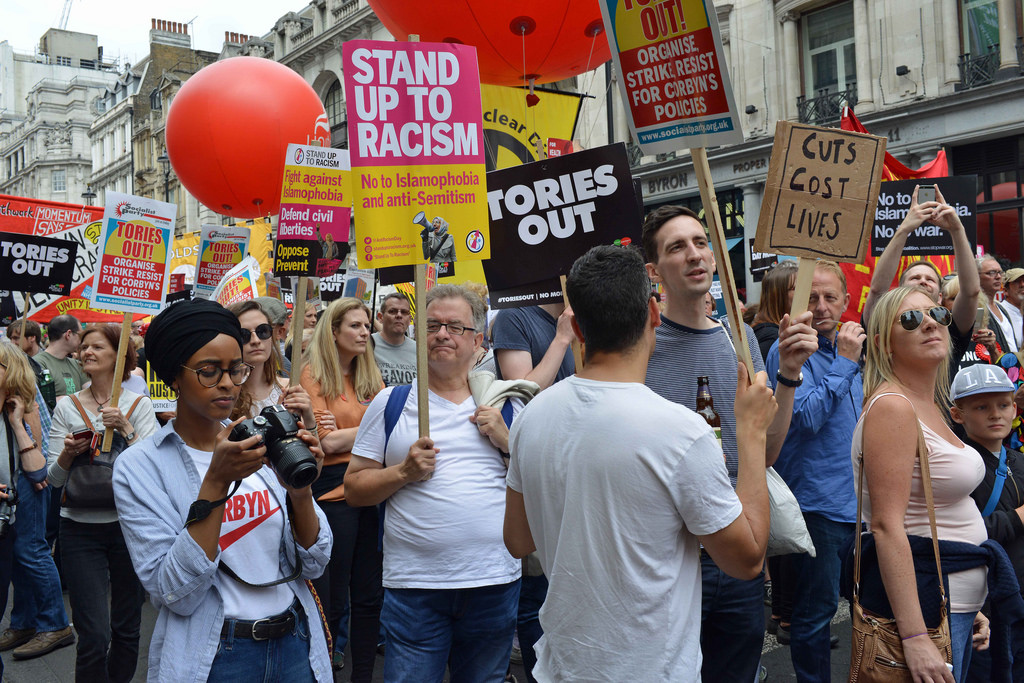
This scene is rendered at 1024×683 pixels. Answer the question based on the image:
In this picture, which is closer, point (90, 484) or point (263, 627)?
point (263, 627)

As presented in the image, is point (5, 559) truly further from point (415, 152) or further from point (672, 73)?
point (672, 73)

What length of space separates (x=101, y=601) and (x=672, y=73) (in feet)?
11.9

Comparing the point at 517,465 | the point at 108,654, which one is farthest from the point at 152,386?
the point at 517,465

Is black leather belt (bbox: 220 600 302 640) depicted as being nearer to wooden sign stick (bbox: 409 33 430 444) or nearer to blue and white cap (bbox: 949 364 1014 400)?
wooden sign stick (bbox: 409 33 430 444)

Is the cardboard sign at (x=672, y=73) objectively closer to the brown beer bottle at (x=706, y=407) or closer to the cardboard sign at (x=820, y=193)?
the cardboard sign at (x=820, y=193)

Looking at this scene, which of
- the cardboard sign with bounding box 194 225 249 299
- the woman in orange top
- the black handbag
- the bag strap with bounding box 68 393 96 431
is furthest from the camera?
the cardboard sign with bounding box 194 225 249 299

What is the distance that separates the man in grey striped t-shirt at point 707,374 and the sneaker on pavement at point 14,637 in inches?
196

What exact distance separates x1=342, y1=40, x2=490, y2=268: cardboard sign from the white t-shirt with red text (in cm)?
139

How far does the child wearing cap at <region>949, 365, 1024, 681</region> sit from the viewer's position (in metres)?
3.31

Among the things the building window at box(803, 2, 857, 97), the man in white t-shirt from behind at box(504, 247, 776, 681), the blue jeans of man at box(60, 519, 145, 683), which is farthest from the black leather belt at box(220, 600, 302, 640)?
the building window at box(803, 2, 857, 97)

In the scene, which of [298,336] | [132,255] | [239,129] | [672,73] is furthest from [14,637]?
[672,73]

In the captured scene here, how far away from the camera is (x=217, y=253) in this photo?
372 inches

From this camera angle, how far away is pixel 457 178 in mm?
3877

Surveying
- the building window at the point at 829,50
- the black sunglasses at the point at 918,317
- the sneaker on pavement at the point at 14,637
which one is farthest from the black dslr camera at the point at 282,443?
the building window at the point at 829,50
